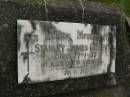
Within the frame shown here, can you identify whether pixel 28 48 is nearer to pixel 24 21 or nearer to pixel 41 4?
pixel 24 21

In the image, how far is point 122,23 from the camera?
3744 millimetres

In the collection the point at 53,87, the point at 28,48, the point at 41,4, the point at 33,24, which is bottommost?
the point at 53,87

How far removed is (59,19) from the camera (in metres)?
2.98

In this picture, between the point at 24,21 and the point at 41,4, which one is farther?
the point at 41,4

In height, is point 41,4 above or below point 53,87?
above

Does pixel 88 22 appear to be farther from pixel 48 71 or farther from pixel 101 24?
pixel 48 71

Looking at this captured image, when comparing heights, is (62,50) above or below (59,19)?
below

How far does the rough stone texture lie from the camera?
2.57 meters

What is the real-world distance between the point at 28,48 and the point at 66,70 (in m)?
0.53

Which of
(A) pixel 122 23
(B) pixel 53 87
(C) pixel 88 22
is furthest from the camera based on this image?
(A) pixel 122 23

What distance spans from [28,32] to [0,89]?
0.57 meters

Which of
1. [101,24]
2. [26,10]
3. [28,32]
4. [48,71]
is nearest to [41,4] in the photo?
[26,10]

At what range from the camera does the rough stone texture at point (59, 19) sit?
2.57 m

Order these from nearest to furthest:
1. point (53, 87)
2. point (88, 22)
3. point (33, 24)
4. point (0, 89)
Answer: point (0, 89) → point (33, 24) → point (53, 87) → point (88, 22)
